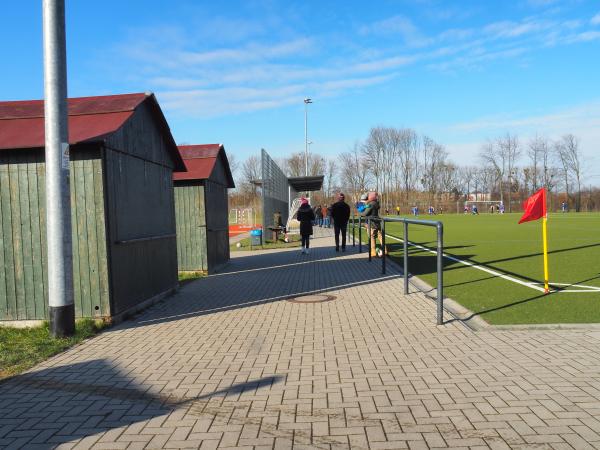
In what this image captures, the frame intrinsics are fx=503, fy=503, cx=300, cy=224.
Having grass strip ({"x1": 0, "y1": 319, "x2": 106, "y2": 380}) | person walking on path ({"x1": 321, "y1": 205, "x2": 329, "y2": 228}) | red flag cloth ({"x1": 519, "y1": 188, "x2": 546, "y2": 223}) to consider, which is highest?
red flag cloth ({"x1": 519, "y1": 188, "x2": 546, "y2": 223})

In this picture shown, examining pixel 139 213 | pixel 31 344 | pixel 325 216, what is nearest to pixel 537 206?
pixel 139 213

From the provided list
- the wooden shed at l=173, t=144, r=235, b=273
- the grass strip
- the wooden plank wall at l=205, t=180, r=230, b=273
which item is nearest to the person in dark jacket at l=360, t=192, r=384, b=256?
the wooden plank wall at l=205, t=180, r=230, b=273

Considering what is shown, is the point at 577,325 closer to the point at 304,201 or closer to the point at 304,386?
the point at 304,386

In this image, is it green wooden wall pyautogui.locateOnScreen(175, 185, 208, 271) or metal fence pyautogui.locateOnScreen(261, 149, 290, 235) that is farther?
metal fence pyautogui.locateOnScreen(261, 149, 290, 235)

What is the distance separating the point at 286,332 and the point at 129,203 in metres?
3.36

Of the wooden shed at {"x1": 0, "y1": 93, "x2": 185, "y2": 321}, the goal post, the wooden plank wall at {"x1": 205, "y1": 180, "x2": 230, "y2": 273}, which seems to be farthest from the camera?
the goal post

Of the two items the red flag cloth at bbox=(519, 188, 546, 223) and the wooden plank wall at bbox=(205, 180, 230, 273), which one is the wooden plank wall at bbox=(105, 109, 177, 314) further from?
the red flag cloth at bbox=(519, 188, 546, 223)

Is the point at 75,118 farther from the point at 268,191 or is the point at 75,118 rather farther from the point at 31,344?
the point at 268,191

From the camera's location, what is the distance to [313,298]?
29.4ft

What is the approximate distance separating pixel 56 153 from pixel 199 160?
25.6ft

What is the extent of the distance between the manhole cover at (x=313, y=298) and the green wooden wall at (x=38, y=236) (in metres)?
3.15

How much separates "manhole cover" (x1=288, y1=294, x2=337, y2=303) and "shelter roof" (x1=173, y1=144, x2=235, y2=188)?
17.0ft

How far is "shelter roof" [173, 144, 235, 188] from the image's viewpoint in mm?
12992

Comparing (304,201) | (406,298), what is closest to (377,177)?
(304,201)
